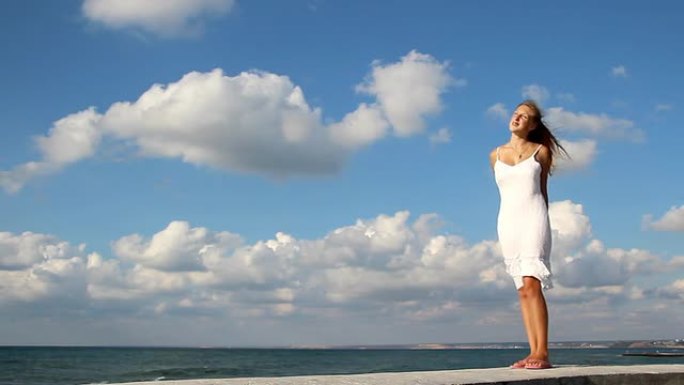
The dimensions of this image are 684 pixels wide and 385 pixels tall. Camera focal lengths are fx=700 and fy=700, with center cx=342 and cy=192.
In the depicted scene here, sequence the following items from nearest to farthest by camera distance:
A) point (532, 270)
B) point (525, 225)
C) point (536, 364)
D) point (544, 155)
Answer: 1. point (536, 364)
2. point (532, 270)
3. point (525, 225)
4. point (544, 155)

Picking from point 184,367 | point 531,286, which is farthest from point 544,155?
point 184,367

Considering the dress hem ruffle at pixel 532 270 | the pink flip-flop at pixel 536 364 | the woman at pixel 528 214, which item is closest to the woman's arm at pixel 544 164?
the woman at pixel 528 214

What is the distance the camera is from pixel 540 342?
543 centimetres

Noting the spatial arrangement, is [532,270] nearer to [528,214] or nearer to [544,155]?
[528,214]

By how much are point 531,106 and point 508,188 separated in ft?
2.45

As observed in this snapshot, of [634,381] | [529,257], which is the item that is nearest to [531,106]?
[529,257]

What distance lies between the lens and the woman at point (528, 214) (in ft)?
18.0

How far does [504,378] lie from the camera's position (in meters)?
4.23

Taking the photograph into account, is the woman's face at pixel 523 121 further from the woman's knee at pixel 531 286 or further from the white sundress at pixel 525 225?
the woman's knee at pixel 531 286

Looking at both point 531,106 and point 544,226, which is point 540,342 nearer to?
point 544,226

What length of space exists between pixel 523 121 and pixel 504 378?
2391mm

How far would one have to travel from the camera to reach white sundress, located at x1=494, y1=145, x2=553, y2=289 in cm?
547

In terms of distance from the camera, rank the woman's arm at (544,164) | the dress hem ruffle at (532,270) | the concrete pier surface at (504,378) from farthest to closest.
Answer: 1. the woman's arm at (544,164)
2. the dress hem ruffle at (532,270)
3. the concrete pier surface at (504,378)

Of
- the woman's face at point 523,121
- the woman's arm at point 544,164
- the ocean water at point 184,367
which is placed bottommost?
the ocean water at point 184,367
